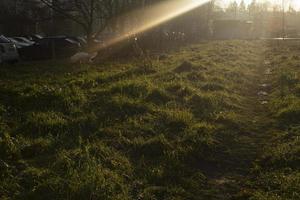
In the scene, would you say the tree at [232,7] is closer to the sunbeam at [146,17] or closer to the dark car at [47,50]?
the sunbeam at [146,17]

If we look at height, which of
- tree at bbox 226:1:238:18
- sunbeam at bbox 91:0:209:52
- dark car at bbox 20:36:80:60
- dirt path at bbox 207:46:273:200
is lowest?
dirt path at bbox 207:46:273:200

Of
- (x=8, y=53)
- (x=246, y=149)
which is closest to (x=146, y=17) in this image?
(x=8, y=53)

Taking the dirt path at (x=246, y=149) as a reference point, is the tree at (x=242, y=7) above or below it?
above

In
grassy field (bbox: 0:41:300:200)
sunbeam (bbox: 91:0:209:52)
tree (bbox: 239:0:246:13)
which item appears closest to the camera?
grassy field (bbox: 0:41:300:200)

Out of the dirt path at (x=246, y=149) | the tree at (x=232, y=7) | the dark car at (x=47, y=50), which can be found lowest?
the dirt path at (x=246, y=149)

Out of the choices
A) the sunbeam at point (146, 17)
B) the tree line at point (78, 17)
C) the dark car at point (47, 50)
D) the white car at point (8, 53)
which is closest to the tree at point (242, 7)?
the tree line at point (78, 17)

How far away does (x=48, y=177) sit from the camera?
712 cm

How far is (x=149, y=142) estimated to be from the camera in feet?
30.0

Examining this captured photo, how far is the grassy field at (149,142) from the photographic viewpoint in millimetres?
7055

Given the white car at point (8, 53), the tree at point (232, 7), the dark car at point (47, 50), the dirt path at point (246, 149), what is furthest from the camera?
the tree at point (232, 7)

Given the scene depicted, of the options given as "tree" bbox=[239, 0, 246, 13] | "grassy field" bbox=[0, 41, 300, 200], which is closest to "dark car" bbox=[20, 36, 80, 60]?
"grassy field" bbox=[0, 41, 300, 200]

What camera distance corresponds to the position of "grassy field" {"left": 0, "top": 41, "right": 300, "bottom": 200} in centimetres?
705

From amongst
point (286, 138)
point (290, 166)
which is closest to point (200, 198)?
point (290, 166)

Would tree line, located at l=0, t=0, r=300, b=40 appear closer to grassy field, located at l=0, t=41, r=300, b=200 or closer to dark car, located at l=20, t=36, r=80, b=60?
dark car, located at l=20, t=36, r=80, b=60
